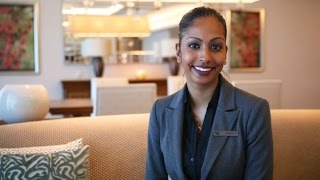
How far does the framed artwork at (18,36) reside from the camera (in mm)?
5348

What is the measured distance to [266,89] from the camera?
12.1ft

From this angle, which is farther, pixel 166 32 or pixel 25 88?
pixel 166 32

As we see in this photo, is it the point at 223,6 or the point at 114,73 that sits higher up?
the point at 223,6

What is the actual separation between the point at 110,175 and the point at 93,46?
390 centimetres

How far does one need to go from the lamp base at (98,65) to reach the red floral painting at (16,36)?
35.4 inches

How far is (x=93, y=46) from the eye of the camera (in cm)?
542

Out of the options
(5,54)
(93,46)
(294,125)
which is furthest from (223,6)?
(294,125)

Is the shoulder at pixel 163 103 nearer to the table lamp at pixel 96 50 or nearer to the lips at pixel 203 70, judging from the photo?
the lips at pixel 203 70

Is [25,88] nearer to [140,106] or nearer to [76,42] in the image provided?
[140,106]

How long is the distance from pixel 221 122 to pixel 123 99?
6.51ft

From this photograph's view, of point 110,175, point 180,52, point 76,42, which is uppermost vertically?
point 76,42

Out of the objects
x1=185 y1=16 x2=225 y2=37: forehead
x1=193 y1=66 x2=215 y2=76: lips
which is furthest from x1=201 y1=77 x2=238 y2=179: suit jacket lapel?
x1=185 y1=16 x2=225 y2=37: forehead

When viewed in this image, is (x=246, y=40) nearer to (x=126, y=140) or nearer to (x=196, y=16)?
(x=126, y=140)

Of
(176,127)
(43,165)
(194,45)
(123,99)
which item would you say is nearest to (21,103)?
(43,165)
